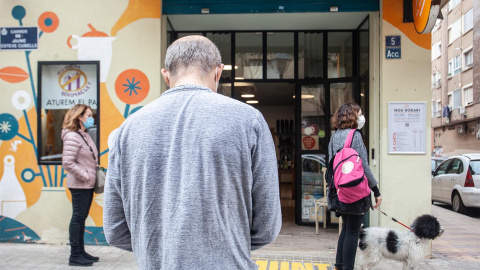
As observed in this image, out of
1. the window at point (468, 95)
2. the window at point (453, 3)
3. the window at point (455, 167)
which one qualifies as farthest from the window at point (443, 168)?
the window at point (453, 3)

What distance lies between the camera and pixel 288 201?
1130 cm

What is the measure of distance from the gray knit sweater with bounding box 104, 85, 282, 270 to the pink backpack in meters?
2.61

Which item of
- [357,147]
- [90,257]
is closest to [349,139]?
[357,147]

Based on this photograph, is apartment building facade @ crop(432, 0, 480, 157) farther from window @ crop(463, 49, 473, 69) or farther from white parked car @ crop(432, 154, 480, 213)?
white parked car @ crop(432, 154, 480, 213)

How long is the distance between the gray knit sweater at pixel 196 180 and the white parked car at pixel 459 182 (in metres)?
10.9

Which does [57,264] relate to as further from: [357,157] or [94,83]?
[357,157]

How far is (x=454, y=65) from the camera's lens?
37.3 meters

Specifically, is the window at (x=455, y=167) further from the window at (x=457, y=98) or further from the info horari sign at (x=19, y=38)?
the window at (x=457, y=98)

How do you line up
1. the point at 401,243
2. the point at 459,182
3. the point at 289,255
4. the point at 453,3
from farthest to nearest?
1. the point at 453,3
2. the point at 459,182
3. the point at 289,255
4. the point at 401,243

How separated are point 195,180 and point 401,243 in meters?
3.48

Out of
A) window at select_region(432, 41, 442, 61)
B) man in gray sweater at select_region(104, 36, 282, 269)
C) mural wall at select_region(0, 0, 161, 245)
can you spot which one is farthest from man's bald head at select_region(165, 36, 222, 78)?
window at select_region(432, 41, 442, 61)

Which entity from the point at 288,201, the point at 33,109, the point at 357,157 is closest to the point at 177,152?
the point at 357,157

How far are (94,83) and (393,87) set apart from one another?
4.16m

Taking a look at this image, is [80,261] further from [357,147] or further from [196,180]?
[196,180]
